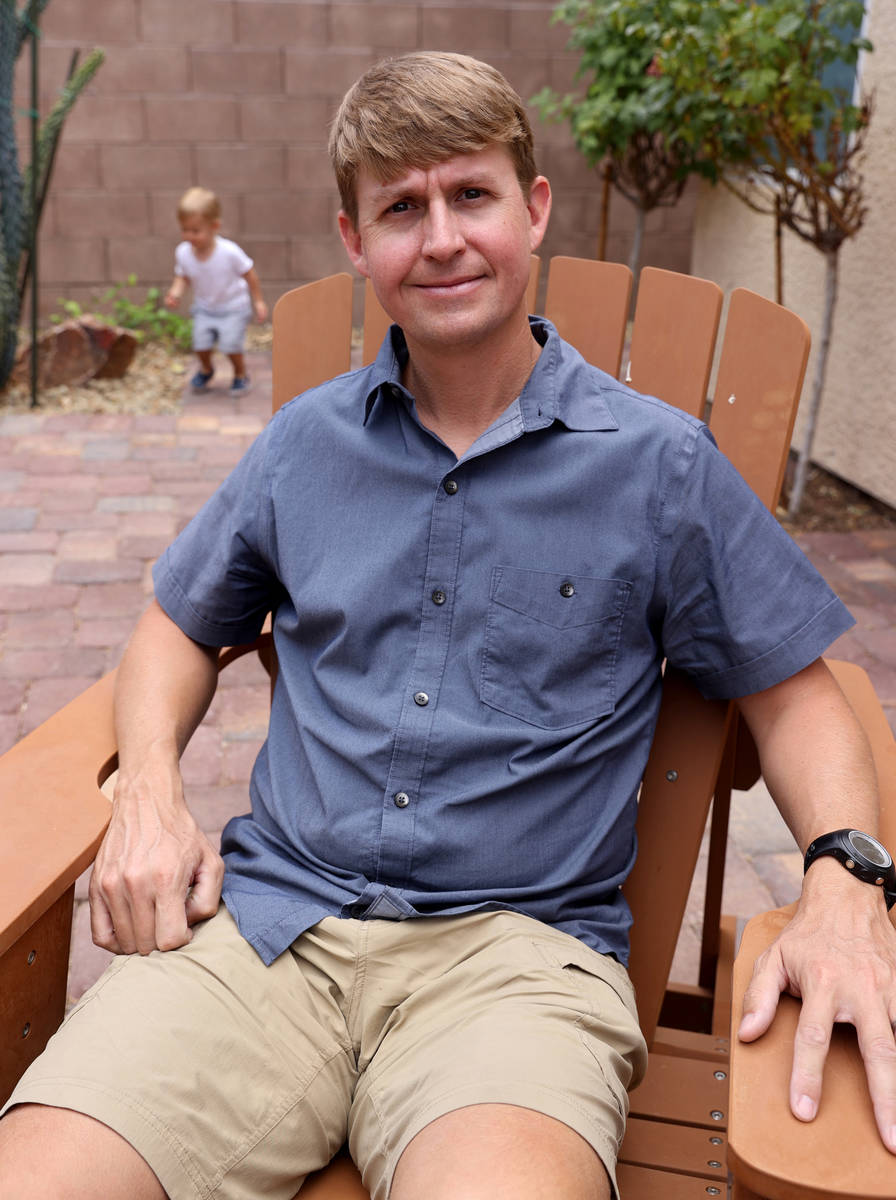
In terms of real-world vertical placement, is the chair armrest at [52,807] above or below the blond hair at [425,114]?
below

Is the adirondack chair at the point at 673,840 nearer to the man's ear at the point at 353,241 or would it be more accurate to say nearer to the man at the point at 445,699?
the man at the point at 445,699

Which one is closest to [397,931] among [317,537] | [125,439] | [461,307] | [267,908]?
[267,908]

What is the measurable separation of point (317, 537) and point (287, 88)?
24.3 ft

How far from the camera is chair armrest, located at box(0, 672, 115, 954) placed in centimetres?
131

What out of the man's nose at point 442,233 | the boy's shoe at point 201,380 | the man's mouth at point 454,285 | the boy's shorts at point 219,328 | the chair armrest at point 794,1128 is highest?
the man's nose at point 442,233

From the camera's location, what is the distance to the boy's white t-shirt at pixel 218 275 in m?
6.96

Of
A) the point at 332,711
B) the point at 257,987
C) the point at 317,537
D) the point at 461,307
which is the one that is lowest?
the point at 257,987

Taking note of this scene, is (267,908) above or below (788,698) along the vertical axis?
below

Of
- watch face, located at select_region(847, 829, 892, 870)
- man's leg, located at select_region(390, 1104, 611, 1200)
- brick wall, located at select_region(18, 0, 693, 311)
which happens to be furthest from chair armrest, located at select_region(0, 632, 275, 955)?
brick wall, located at select_region(18, 0, 693, 311)

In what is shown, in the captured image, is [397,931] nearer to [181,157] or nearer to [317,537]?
[317,537]

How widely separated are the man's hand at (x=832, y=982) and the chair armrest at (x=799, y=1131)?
0.01 meters

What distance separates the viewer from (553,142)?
27.9ft

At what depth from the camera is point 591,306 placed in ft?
6.73

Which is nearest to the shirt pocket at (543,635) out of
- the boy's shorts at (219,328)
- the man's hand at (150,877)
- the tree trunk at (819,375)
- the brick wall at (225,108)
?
the man's hand at (150,877)
